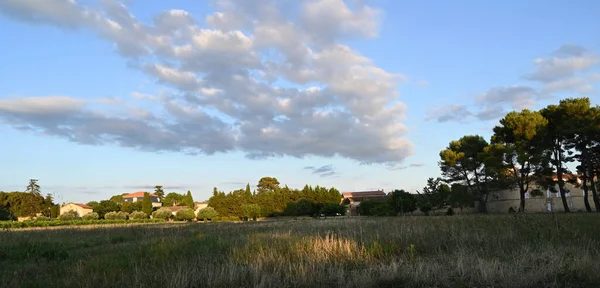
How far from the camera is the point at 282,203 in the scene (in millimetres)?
87375

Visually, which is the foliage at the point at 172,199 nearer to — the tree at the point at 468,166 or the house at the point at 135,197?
the house at the point at 135,197

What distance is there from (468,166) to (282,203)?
42882 millimetres

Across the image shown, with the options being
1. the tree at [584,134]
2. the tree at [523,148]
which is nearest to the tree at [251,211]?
the tree at [523,148]

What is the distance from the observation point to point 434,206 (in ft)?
188

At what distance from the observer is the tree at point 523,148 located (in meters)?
42.7

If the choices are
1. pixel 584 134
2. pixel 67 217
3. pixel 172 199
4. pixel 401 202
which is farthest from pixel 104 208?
pixel 584 134

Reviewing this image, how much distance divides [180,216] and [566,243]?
7813cm

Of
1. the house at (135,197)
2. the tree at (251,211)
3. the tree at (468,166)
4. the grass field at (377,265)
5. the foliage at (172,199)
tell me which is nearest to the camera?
the grass field at (377,265)

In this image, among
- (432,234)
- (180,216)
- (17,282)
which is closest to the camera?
(17,282)

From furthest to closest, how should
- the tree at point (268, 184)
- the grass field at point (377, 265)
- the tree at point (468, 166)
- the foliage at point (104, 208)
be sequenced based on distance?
the tree at point (268, 184), the foliage at point (104, 208), the tree at point (468, 166), the grass field at point (377, 265)

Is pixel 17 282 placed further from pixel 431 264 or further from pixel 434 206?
pixel 434 206

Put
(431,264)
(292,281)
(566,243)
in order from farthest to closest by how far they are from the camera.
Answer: (566,243)
(431,264)
(292,281)

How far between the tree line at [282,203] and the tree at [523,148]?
1461 inches

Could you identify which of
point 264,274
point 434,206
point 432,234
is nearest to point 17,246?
point 264,274
